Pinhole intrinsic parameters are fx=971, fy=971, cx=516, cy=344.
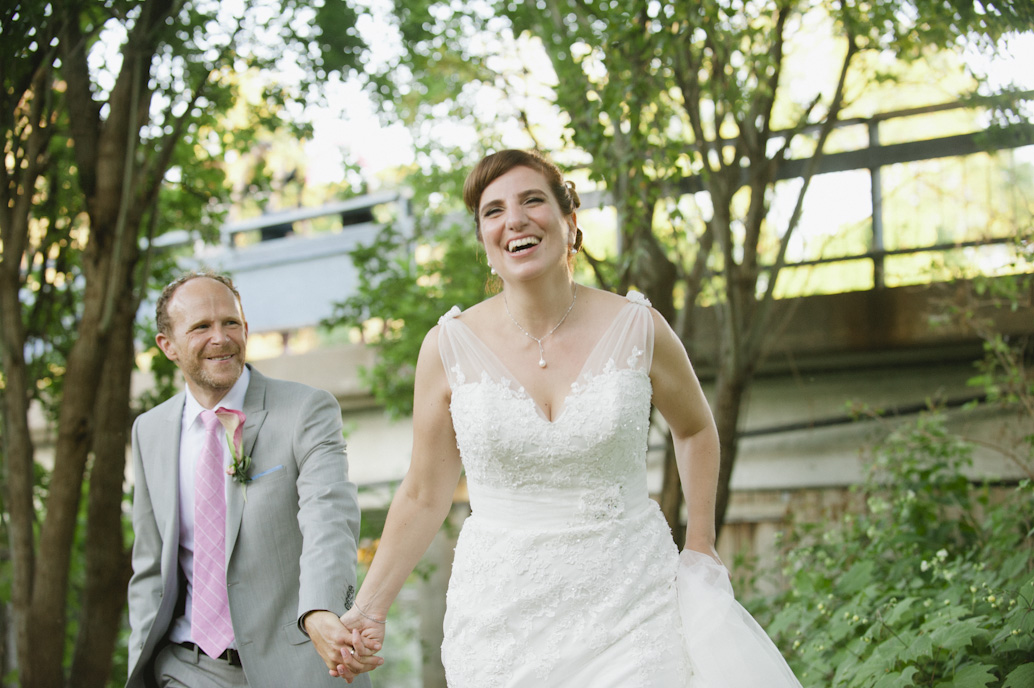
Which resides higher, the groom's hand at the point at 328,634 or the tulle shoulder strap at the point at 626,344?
the tulle shoulder strap at the point at 626,344

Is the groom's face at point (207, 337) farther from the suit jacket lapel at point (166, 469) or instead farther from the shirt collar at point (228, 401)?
the suit jacket lapel at point (166, 469)

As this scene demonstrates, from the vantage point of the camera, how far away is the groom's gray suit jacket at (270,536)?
3.40m

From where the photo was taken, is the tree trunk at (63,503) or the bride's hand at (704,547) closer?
the bride's hand at (704,547)

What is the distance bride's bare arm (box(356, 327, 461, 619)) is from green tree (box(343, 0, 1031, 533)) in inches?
88.3

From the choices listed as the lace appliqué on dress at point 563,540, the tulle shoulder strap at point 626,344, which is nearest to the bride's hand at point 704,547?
the lace appliqué on dress at point 563,540

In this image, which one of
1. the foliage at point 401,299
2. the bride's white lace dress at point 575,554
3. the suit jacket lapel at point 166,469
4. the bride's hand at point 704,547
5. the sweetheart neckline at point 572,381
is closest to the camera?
the bride's white lace dress at point 575,554

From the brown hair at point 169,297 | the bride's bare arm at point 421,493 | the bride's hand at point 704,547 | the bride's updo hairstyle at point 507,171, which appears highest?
the bride's updo hairstyle at point 507,171

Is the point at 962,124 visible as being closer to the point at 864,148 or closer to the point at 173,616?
the point at 864,148

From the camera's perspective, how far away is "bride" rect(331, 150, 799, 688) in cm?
292

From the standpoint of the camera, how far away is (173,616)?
3674 mm

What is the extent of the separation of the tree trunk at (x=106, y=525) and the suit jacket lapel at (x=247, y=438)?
1.98 metres

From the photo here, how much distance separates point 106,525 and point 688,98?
427cm

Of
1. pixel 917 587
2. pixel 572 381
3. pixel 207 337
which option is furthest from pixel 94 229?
pixel 917 587

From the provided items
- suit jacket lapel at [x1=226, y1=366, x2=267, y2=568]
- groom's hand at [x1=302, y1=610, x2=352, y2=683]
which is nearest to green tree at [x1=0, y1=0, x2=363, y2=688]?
suit jacket lapel at [x1=226, y1=366, x2=267, y2=568]
